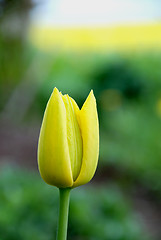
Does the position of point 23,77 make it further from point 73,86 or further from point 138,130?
point 138,130

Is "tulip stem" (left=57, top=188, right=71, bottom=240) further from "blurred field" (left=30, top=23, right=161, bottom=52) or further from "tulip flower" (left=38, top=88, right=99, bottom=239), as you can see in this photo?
"blurred field" (left=30, top=23, right=161, bottom=52)

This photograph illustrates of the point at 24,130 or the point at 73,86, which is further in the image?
the point at 73,86

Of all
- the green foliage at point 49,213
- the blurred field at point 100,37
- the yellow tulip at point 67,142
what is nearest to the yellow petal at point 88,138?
the yellow tulip at point 67,142

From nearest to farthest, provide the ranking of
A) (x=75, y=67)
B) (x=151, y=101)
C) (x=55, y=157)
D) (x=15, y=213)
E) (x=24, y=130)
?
(x=55, y=157)
(x=15, y=213)
(x=151, y=101)
(x=24, y=130)
(x=75, y=67)

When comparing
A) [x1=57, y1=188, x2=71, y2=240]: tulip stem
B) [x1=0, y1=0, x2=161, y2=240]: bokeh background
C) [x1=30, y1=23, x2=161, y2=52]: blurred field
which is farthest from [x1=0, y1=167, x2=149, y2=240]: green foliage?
[x1=30, y1=23, x2=161, y2=52]: blurred field

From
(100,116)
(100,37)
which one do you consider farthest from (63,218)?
(100,37)

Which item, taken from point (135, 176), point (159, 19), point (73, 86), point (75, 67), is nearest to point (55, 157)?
point (135, 176)

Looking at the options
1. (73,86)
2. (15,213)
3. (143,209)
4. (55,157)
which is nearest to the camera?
(55,157)

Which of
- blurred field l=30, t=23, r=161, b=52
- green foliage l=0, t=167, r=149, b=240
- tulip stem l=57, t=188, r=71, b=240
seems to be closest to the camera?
tulip stem l=57, t=188, r=71, b=240

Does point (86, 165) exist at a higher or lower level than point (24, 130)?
lower
